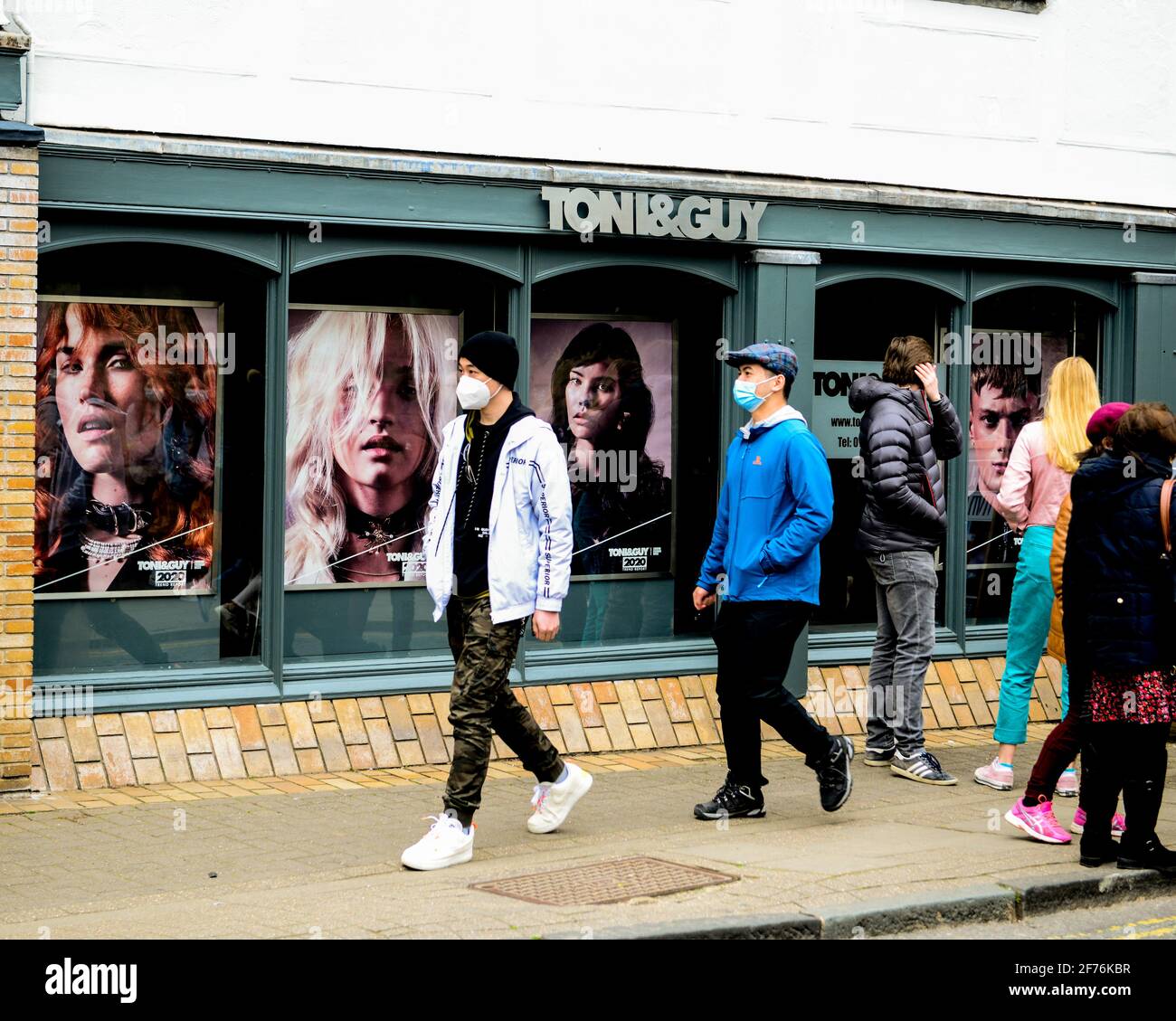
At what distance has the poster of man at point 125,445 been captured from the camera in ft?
29.9

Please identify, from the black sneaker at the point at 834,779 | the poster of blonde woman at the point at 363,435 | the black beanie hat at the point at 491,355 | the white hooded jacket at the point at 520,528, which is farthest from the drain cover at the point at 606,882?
the poster of blonde woman at the point at 363,435

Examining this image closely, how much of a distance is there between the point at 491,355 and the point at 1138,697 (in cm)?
285

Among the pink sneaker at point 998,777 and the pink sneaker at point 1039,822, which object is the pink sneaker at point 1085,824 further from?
the pink sneaker at point 998,777

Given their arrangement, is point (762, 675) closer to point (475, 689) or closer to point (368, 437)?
point (475, 689)

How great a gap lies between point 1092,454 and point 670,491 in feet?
11.7

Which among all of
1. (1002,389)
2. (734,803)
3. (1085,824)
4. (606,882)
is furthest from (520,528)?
(1002,389)

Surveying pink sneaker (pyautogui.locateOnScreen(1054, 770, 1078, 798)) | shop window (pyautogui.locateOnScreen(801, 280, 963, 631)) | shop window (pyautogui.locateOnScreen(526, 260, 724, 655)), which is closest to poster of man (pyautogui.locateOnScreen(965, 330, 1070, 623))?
shop window (pyautogui.locateOnScreen(801, 280, 963, 631))

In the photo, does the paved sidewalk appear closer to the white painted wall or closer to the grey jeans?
the grey jeans

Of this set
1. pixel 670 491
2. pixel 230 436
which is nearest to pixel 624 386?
pixel 670 491

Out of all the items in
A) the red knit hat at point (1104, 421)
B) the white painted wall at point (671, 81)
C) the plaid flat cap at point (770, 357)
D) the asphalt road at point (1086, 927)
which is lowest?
the asphalt road at point (1086, 927)

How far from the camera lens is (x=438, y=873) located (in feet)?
22.5

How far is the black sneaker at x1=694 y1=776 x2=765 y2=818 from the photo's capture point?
26.2ft

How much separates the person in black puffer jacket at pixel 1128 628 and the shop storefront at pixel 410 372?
3.77 meters

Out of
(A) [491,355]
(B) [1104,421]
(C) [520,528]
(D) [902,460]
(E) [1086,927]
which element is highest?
(A) [491,355]
